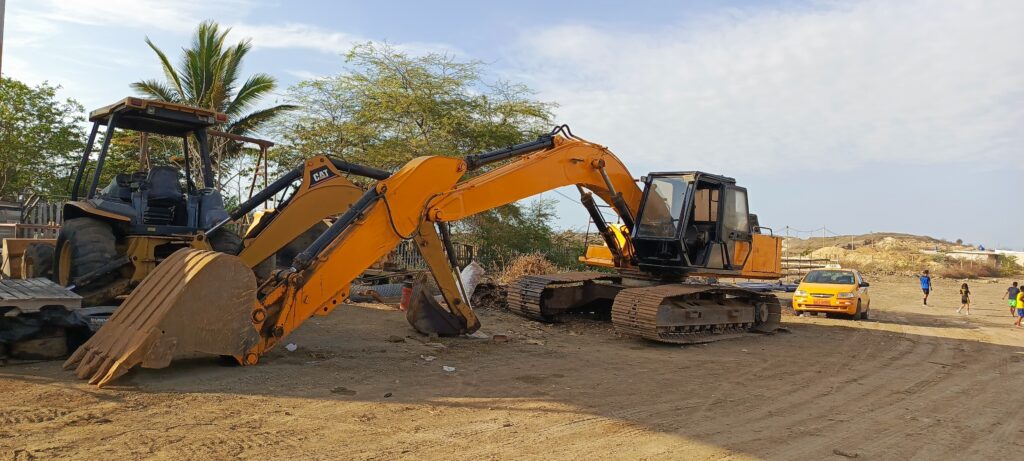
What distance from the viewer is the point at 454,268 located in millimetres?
8727

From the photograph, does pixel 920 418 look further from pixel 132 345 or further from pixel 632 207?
pixel 132 345

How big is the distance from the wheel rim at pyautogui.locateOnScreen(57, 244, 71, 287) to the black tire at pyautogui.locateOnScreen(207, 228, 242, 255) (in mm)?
1454

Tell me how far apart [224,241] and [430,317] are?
8.90 ft

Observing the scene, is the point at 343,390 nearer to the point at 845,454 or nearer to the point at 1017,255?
the point at 845,454

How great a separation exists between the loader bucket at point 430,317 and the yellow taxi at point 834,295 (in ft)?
38.0

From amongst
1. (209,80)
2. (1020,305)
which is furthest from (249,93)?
(1020,305)

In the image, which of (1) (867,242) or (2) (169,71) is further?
(1) (867,242)

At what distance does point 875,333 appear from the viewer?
13.6 metres

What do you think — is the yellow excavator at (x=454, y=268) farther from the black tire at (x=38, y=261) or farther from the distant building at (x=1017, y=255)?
the distant building at (x=1017, y=255)

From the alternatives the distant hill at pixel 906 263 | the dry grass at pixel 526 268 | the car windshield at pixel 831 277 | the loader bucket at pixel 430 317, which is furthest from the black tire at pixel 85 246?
the distant hill at pixel 906 263

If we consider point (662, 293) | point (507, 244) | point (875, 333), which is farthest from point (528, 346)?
point (507, 244)

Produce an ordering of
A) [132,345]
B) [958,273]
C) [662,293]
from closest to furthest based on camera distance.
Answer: [132,345]
[662,293]
[958,273]

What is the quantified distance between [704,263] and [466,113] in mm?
10513

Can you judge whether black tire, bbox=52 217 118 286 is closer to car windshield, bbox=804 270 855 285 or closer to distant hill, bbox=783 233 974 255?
car windshield, bbox=804 270 855 285
